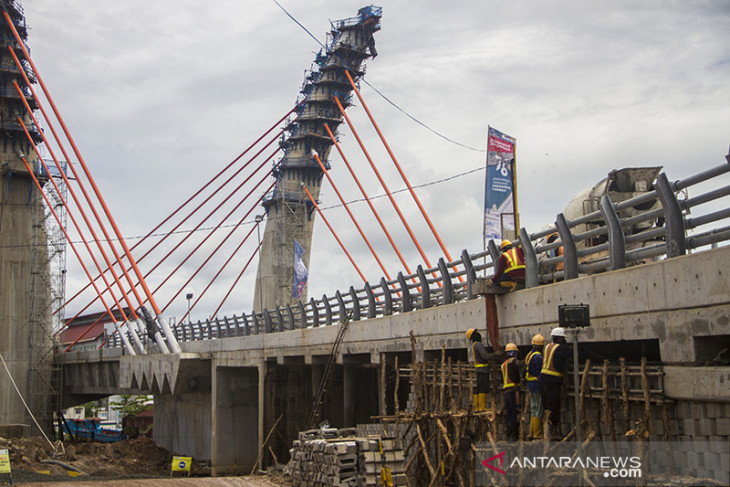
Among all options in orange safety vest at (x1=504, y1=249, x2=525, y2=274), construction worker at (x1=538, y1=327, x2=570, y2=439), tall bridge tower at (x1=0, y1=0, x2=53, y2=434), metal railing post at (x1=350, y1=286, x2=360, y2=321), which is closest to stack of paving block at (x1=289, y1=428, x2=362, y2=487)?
metal railing post at (x1=350, y1=286, x2=360, y2=321)

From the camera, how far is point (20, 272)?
4266 cm

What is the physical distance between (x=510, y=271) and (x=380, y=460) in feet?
13.0

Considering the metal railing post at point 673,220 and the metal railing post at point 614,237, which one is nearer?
the metal railing post at point 673,220

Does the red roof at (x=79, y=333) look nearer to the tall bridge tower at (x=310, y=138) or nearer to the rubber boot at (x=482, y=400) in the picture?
the tall bridge tower at (x=310, y=138)

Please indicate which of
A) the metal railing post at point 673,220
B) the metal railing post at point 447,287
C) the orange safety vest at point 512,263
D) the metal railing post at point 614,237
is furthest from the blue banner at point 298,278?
the metal railing post at point 673,220

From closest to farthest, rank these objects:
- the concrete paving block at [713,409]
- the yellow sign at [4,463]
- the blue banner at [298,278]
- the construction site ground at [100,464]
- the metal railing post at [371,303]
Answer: the concrete paving block at [713,409] → the yellow sign at [4,463] → the metal railing post at [371,303] → the construction site ground at [100,464] → the blue banner at [298,278]

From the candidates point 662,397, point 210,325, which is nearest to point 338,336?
point 662,397

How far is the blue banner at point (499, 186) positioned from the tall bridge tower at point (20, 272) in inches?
1162

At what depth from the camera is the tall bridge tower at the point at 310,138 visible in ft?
162

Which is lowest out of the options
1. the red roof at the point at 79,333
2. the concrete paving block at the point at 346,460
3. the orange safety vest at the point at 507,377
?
the concrete paving block at the point at 346,460

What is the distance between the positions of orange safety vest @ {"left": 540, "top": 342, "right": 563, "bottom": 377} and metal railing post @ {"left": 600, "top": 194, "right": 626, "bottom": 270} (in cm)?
126

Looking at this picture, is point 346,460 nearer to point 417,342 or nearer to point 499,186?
point 417,342

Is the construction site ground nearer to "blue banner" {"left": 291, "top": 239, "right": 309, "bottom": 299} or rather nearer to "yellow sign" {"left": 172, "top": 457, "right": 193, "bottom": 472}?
"yellow sign" {"left": 172, "top": 457, "right": 193, "bottom": 472}

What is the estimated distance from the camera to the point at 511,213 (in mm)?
21281
